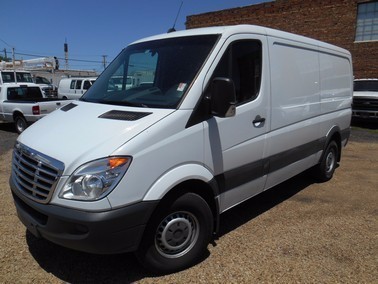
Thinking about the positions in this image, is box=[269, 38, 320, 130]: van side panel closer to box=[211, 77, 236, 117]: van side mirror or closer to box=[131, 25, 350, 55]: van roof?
box=[131, 25, 350, 55]: van roof

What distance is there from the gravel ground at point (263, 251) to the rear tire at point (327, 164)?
0.68 metres

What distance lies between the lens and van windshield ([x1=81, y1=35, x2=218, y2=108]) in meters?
3.43

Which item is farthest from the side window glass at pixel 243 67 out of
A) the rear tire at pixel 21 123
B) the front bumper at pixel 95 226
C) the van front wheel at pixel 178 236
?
the rear tire at pixel 21 123

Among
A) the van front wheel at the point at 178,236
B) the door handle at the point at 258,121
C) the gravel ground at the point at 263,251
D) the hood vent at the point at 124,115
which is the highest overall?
the hood vent at the point at 124,115

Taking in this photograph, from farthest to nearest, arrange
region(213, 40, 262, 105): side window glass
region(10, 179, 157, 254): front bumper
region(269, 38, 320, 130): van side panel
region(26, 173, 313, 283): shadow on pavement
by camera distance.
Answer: region(269, 38, 320, 130): van side panel < region(213, 40, 262, 105): side window glass < region(26, 173, 313, 283): shadow on pavement < region(10, 179, 157, 254): front bumper

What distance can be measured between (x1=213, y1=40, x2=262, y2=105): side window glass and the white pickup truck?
943 cm

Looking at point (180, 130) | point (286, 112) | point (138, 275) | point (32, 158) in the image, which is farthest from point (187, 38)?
point (138, 275)

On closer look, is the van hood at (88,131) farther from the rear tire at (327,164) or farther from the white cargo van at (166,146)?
the rear tire at (327,164)

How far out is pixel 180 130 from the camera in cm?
315

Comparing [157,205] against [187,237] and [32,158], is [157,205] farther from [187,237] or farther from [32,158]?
[32,158]

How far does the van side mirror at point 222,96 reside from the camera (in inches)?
125

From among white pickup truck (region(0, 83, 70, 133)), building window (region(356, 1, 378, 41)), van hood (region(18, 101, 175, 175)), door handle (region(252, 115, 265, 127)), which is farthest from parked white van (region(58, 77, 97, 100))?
door handle (region(252, 115, 265, 127))

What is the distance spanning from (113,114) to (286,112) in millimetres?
2250

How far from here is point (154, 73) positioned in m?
3.77
